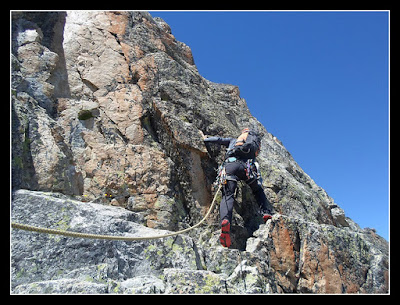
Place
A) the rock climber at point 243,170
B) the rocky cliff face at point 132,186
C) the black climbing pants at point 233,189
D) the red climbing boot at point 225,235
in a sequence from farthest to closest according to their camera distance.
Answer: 1. the rock climber at point 243,170
2. the black climbing pants at point 233,189
3. the red climbing boot at point 225,235
4. the rocky cliff face at point 132,186

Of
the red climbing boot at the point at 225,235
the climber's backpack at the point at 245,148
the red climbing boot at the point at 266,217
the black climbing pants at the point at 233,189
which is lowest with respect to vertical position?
the red climbing boot at the point at 225,235

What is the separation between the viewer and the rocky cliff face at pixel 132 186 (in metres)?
5.04

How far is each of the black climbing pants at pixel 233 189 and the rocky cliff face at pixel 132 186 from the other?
0.60 meters

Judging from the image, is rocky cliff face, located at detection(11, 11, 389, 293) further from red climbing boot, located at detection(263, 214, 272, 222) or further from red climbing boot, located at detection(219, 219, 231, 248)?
red climbing boot, located at detection(219, 219, 231, 248)

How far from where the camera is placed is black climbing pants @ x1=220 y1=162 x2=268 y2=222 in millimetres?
7877

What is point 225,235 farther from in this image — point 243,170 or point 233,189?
point 243,170

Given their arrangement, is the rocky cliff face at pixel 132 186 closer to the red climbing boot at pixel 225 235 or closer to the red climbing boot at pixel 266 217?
the red climbing boot at pixel 266 217

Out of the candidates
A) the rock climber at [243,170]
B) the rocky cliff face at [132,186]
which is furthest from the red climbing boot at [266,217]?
the rocky cliff face at [132,186]

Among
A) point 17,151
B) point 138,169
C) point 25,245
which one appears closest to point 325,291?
point 138,169

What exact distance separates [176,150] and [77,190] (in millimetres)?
3039

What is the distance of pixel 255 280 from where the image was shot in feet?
18.1

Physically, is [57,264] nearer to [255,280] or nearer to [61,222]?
[61,222]

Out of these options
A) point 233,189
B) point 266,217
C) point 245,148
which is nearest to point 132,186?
point 233,189

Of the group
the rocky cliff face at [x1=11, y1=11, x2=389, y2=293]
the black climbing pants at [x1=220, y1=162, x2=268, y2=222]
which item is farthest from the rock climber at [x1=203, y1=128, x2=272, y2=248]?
the rocky cliff face at [x1=11, y1=11, x2=389, y2=293]
